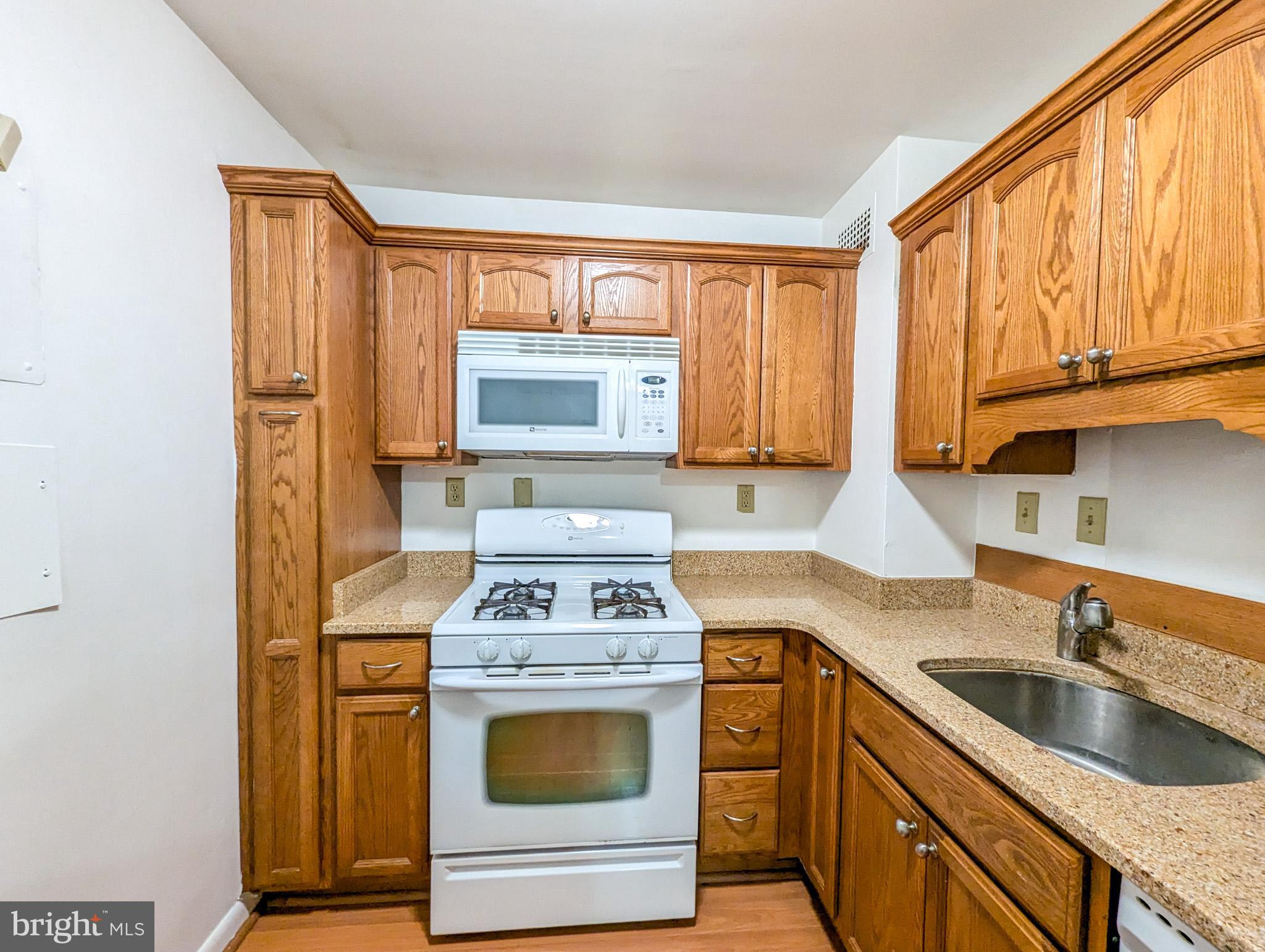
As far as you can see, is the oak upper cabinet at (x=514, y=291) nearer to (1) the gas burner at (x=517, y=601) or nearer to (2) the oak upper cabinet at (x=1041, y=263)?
(1) the gas burner at (x=517, y=601)

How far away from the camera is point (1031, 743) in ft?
3.12

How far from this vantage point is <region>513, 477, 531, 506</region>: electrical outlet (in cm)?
220

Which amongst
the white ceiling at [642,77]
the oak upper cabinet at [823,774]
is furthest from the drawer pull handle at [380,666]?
the white ceiling at [642,77]

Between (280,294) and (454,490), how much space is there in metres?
0.94

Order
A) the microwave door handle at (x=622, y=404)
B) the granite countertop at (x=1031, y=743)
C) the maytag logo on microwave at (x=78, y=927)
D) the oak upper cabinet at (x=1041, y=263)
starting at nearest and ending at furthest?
the granite countertop at (x=1031, y=743), the maytag logo on microwave at (x=78, y=927), the oak upper cabinet at (x=1041, y=263), the microwave door handle at (x=622, y=404)

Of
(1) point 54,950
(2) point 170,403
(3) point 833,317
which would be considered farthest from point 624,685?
(3) point 833,317

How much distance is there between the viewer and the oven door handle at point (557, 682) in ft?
4.92

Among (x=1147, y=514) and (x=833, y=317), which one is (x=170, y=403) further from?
(x=1147, y=514)

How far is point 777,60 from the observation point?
1400 millimetres

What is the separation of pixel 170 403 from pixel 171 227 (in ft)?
1.43

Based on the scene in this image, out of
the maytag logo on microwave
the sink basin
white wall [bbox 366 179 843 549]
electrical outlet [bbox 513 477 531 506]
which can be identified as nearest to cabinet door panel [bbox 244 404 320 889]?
the maytag logo on microwave

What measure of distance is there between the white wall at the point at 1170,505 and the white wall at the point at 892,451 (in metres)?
0.24

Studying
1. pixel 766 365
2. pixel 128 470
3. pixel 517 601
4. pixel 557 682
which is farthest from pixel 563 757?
pixel 766 365

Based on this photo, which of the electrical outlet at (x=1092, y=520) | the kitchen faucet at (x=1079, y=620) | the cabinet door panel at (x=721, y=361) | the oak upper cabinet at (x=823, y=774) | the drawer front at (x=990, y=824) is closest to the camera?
the drawer front at (x=990, y=824)
